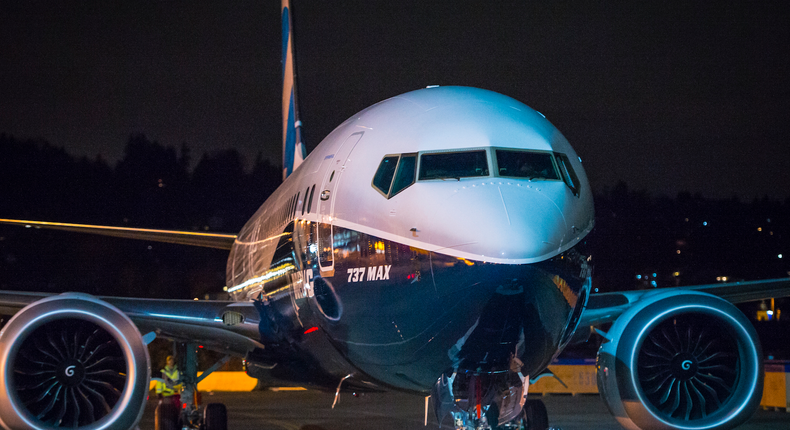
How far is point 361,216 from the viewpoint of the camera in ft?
24.7

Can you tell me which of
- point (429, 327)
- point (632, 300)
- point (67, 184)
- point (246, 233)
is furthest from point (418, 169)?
point (67, 184)

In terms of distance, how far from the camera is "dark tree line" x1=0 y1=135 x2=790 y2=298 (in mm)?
48844

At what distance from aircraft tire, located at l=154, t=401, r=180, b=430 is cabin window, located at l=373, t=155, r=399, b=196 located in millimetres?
6878

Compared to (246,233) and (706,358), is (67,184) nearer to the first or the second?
(246,233)

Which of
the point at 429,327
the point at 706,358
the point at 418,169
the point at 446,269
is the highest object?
the point at 418,169

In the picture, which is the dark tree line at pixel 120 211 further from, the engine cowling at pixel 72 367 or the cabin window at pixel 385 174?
the cabin window at pixel 385 174

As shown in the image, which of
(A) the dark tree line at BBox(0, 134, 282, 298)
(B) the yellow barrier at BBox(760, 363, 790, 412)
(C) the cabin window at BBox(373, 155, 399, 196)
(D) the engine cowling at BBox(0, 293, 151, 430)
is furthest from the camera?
(A) the dark tree line at BBox(0, 134, 282, 298)

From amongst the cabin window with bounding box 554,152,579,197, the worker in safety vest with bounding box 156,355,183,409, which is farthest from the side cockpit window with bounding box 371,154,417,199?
the worker in safety vest with bounding box 156,355,183,409

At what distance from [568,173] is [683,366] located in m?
2.98

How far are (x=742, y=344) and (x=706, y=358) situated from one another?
16.4 inches

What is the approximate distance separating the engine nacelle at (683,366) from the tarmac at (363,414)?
374 centimetres

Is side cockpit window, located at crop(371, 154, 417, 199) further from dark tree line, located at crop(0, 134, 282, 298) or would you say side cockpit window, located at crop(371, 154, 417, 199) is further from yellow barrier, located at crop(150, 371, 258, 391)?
dark tree line, located at crop(0, 134, 282, 298)

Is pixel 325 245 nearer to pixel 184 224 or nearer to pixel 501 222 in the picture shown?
pixel 501 222

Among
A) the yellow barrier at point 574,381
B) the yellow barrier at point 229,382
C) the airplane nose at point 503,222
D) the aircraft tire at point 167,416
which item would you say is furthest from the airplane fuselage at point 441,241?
the yellow barrier at point 229,382
